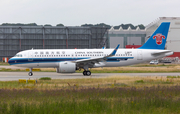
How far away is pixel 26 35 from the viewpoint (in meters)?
71.2

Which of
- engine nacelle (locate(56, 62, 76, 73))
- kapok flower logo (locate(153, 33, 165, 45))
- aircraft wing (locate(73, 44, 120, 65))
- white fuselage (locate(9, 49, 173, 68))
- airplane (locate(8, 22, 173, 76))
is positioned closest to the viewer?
engine nacelle (locate(56, 62, 76, 73))

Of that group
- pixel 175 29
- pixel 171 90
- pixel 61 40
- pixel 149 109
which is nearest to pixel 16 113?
pixel 149 109

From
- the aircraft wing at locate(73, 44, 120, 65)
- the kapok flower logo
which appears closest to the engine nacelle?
the aircraft wing at locate(73, 44, 120, 65)

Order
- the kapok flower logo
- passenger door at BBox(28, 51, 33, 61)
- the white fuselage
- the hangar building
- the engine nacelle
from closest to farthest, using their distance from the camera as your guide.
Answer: the engine nacelle
the white fuselage
passenger door at BBox(28, 51, 33, 61)
the kapok flower logo
the hangar building

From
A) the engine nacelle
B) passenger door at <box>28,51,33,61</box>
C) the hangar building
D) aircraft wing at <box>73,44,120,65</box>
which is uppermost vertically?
the hangar building

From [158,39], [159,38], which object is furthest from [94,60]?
[159,38]

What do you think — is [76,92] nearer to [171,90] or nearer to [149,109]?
[149,109]

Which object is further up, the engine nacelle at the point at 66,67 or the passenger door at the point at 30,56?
the passenger door at the point at 30,56

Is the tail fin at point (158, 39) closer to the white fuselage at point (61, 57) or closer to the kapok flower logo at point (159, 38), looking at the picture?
the kapok flower logo at point (159, 38)

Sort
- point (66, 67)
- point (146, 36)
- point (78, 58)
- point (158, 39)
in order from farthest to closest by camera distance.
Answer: point (146, 36), point (158, 39), point (78, 58), point (66, 67)

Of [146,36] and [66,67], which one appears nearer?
[66,67]

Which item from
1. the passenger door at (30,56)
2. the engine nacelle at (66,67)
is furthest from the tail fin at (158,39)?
the passenger door at (30,56)

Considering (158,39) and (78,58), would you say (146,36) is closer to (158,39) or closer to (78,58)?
(158,39)

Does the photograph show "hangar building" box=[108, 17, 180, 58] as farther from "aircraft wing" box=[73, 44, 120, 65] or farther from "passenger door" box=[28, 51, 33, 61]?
"passenger door" box=[28, 51, 33, 61]
